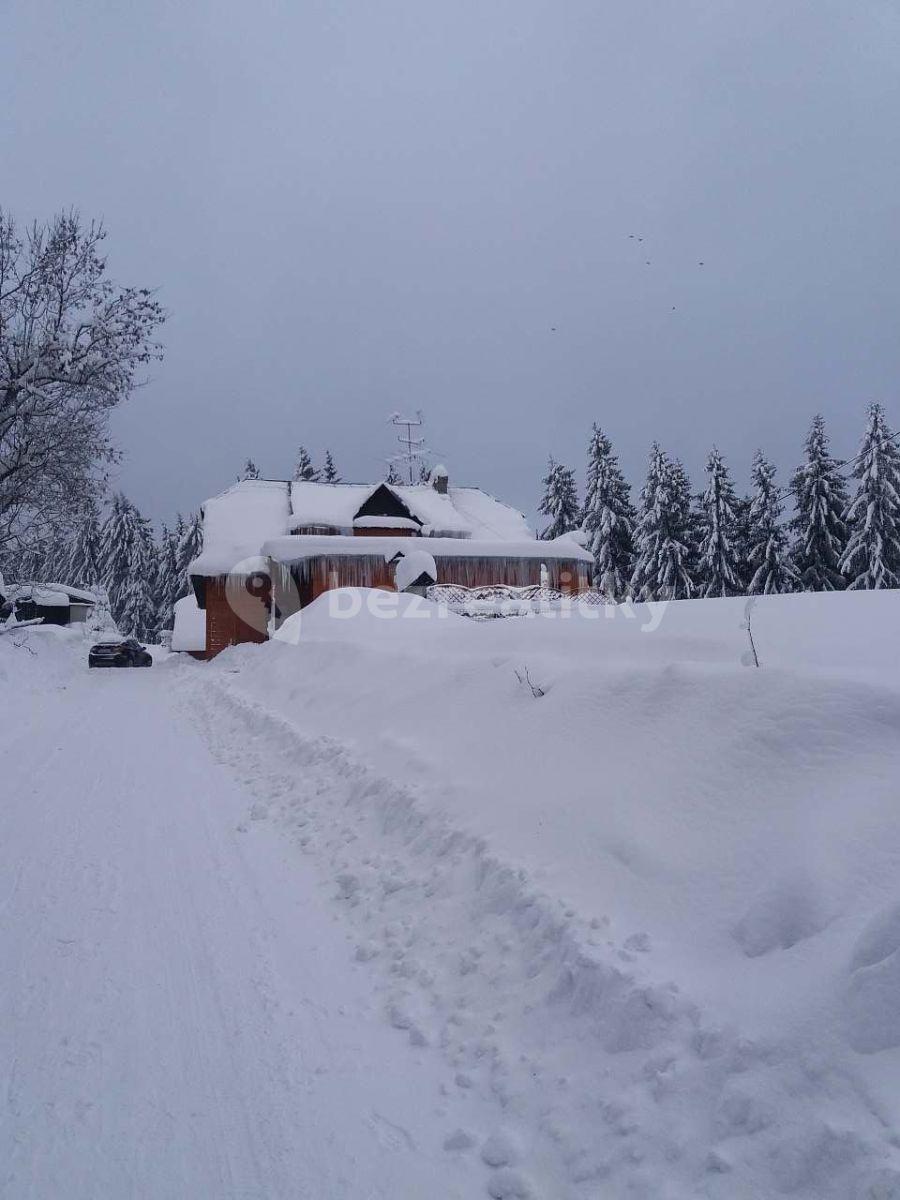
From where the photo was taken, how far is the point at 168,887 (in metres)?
4.46

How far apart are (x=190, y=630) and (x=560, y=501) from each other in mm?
24276

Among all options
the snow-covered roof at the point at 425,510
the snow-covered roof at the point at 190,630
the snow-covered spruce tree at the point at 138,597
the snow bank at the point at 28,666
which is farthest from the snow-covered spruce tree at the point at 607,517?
the snow-covered spruce tree at the point at 138,597

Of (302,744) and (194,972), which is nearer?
(194,972)

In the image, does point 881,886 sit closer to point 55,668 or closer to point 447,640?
point 447,640

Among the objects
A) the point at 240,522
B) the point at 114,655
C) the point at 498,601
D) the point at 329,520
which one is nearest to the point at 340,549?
the point at 498,601

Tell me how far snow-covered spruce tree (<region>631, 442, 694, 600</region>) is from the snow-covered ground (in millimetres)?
29459

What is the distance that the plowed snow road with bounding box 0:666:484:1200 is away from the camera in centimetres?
227

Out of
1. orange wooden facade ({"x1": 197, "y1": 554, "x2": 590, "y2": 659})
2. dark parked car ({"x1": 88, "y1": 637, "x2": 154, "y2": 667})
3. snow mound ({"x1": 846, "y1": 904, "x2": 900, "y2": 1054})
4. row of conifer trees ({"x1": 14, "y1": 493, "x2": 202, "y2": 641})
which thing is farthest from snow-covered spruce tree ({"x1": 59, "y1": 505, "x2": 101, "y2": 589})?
snow mound ({"x1": 846, "y1": 904, "x2": 900, "y2": 1054})

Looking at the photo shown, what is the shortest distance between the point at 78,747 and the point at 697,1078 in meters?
9.23

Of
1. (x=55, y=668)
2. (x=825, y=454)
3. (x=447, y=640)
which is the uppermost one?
(x=825, y=454)

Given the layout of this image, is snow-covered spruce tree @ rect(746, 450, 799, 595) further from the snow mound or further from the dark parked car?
the snow mound

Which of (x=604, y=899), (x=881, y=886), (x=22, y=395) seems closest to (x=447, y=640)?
(x=604, y=899)

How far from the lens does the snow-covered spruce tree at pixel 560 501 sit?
141 ft

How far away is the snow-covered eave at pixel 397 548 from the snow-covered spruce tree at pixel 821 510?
14.8m
